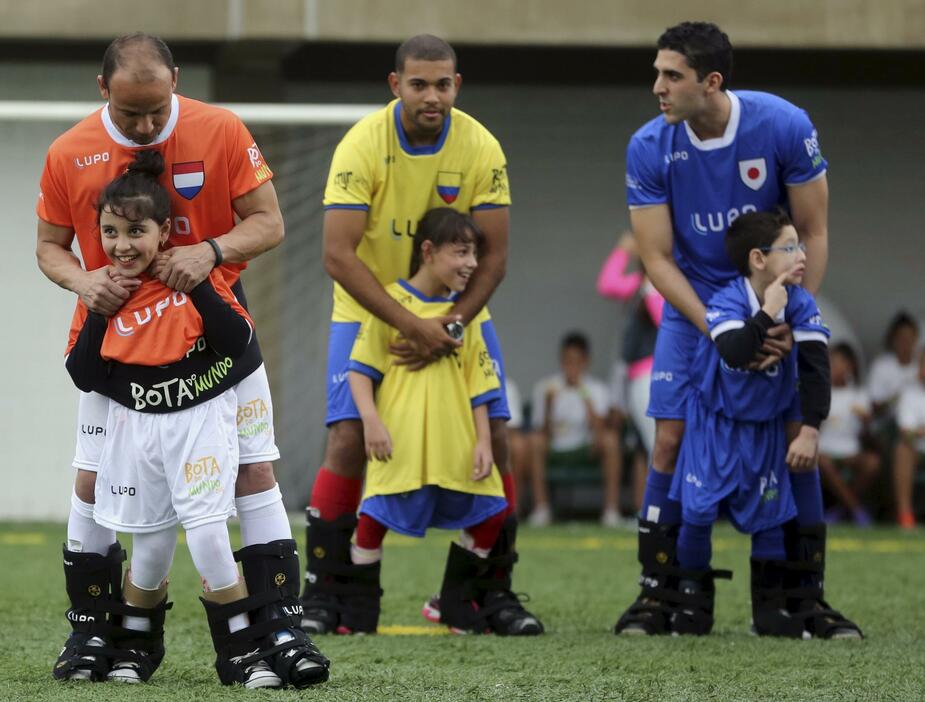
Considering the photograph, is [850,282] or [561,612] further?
[850,282]

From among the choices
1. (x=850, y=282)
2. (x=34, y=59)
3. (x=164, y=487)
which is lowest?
(x=164, y=487)

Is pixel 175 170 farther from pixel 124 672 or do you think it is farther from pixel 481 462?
pixel 481 462

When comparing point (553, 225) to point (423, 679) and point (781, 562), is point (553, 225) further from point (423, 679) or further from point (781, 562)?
point (423, 679)

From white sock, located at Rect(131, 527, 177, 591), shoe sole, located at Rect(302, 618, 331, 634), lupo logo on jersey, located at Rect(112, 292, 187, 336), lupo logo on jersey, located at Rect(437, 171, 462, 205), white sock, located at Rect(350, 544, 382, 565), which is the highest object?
lupo logo on jersey, located at Rect(437, 171, 462, 205)

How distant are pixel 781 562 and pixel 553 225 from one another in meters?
7.51

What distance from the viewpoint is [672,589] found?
5.56m

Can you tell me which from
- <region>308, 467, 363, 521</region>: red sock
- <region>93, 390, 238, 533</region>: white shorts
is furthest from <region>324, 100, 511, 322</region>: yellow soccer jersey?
<region>93, 390, 238, 533</region>: white shorts

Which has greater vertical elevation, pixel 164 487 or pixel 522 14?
pixel 522 14

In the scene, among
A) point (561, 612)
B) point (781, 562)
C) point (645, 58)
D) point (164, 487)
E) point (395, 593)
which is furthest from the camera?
point (645, 58)

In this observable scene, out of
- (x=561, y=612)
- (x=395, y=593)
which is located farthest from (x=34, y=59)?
(x=561, y=612)

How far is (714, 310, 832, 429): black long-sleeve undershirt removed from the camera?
526 centimetres

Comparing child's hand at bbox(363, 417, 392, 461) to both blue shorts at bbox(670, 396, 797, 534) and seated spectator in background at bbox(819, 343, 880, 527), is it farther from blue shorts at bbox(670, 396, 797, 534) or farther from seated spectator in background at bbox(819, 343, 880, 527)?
seated spectator in background at bbox(819, 343, 880, 527)

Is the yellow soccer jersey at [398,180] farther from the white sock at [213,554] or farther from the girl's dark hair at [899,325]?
the girl's dark hair at [899,325]

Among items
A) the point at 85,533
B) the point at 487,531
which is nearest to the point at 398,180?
the point at 487,531
